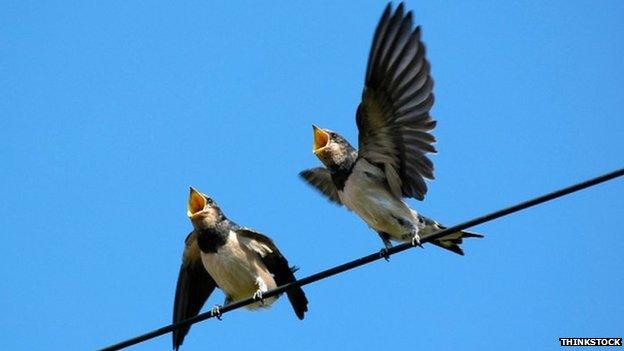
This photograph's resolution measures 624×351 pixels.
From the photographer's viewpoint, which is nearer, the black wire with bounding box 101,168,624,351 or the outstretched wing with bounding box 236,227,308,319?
the black wire with bounding box 101,168,624,351

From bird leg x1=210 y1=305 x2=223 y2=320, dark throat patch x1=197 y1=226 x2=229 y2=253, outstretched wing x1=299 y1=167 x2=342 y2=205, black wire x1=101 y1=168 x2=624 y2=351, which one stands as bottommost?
black wire x1=101 y1=168 x2=624 y2=351

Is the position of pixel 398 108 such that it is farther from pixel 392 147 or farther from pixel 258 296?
pixel 258 296

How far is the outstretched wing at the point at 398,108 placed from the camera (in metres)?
7.68

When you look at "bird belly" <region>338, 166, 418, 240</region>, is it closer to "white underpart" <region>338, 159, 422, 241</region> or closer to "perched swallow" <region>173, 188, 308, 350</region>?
"white underpart" <region>338, 159, 422, 241</region>

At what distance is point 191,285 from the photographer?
8703mm

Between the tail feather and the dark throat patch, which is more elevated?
the tail feather

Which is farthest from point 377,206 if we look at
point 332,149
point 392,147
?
point 332,149

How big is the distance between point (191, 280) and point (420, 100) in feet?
8.24

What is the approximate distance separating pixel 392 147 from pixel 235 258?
152cm

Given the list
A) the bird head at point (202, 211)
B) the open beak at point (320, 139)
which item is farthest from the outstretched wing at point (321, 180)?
the bird head at point (202, 211)

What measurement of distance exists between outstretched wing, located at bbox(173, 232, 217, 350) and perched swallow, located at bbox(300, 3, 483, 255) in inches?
54.1

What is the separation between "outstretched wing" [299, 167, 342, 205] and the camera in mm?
9898

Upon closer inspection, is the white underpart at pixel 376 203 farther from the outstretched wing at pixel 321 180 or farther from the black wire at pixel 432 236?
the outstretched wing at pixel 321 180

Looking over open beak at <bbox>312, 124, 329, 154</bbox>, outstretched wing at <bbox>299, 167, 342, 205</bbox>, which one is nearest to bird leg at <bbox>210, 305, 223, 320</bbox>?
open beak at <bbox>312, 124, 329, 154</bbox>
